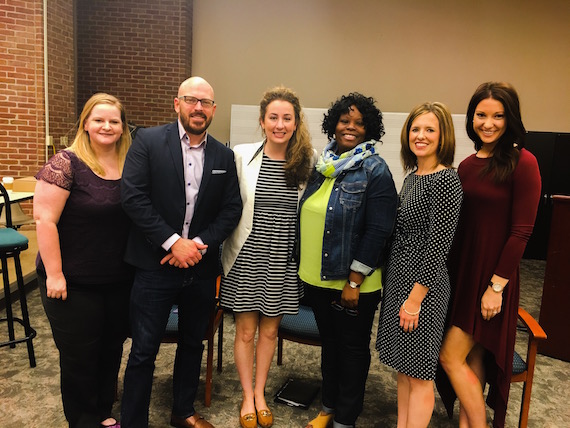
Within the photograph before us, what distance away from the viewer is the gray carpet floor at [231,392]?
2.44 m

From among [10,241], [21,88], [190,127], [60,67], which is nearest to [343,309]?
[190,127]

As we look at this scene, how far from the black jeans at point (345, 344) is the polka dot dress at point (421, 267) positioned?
0.36 feet

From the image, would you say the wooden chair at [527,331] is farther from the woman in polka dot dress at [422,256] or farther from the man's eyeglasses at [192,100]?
the man's eyeglasses at [192,100]

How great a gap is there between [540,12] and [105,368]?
7362 mm

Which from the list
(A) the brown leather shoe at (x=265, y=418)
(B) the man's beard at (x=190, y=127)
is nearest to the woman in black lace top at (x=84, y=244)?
(B) the man's beard at (x=190, y=127)

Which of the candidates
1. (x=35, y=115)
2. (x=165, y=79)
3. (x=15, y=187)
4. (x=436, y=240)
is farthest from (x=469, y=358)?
(x=165, y=79)

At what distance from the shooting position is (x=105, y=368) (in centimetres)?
215

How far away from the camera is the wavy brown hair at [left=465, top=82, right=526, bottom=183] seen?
5.92 ft

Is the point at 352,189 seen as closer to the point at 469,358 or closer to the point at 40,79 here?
the point at 469,358

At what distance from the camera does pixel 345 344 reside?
2135 millimetres

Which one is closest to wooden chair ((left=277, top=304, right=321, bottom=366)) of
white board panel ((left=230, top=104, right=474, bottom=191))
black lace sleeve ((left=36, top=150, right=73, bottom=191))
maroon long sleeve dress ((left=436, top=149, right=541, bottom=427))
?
maroon long sleeve dress ((left=436, top=149, right=541, bottom=427))

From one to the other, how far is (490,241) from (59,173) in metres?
1.76

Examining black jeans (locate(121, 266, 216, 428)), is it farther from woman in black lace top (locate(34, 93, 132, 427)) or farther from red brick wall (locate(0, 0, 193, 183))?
red brick wall (locate(0, 0, 193, 183))

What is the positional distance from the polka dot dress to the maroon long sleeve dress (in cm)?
12
